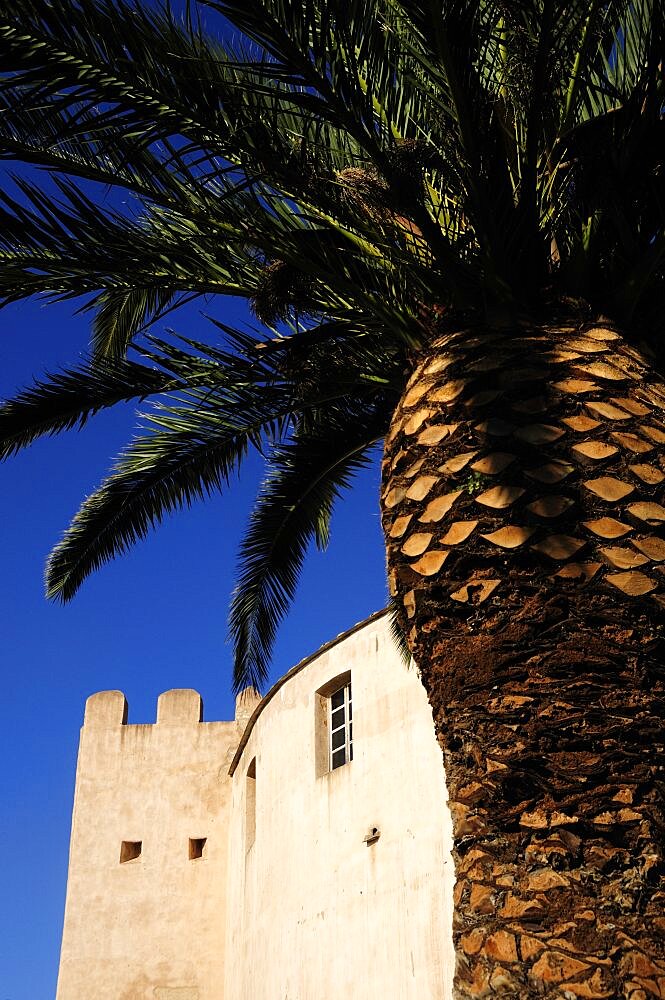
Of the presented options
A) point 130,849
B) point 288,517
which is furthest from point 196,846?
point 288,517

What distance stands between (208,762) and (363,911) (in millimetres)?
8651

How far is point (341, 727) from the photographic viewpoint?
14.7 m

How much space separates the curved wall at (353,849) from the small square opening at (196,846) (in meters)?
2.95

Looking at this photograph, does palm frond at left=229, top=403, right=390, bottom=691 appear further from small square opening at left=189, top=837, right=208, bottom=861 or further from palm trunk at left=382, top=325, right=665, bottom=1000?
small square opening at left=189, top=837, right=208, bottom=861

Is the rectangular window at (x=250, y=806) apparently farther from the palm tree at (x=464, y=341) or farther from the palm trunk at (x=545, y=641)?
the palm trunk at (x=545, y=641)

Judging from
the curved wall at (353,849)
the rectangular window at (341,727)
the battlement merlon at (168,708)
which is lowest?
the curved wall at (353,849)

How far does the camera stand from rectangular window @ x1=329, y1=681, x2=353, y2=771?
14.4m

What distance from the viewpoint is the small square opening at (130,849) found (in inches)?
795

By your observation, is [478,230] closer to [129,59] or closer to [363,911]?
[129,59]

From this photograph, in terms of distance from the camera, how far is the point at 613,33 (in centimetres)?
614

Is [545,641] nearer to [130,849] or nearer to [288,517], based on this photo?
[288,517]

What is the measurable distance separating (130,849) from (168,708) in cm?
256

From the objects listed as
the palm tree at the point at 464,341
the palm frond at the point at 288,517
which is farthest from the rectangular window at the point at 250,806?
the palm tree at the point at 464,341

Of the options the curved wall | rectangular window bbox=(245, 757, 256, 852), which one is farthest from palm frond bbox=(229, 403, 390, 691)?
rectangular window bbox=(245, 757, 256, 852)
